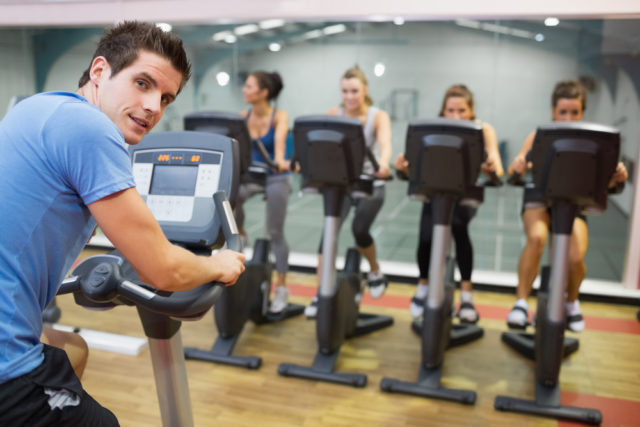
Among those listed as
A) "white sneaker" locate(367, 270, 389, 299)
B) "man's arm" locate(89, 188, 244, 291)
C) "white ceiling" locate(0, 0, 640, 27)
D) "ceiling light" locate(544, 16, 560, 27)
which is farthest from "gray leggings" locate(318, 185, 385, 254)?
"man's arm" locate(89, 188, 244, 291)

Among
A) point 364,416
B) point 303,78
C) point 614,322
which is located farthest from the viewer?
point 303,78

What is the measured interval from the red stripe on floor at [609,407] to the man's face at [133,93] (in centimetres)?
245

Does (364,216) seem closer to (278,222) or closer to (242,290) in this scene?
(278,222)

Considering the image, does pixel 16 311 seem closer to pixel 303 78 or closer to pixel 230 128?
pixel 230 128

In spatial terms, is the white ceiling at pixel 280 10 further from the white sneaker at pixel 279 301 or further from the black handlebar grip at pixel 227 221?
the black handlebar grip at pixel 227 221

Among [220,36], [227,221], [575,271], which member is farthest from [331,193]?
[220,36]

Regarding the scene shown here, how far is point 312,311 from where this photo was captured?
3670 mm

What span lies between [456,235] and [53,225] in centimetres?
290

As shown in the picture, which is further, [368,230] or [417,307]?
[368,230]

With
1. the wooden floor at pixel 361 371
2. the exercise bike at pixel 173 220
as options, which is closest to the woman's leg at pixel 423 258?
the wooden floor at pixel 361 371

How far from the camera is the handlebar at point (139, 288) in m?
1.34

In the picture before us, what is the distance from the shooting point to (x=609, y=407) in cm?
290

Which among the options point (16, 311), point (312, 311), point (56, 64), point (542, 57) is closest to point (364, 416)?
point (312, 311)

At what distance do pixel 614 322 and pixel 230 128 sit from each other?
2.94 m
